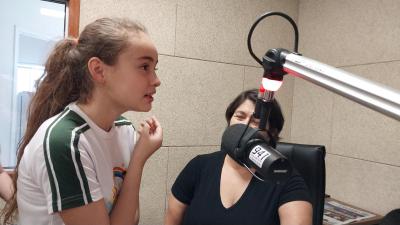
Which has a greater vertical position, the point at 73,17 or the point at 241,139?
the point at 73,17

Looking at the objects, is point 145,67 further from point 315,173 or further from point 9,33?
point 9,33

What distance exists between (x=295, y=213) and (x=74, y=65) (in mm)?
1036

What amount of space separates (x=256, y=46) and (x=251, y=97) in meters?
1.04

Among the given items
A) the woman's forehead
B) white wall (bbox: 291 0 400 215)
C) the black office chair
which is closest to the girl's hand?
the woman's forehead

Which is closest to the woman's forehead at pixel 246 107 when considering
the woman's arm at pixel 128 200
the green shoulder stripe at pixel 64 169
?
the woman's arm at pixel 128 200

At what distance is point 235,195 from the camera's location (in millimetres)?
1476

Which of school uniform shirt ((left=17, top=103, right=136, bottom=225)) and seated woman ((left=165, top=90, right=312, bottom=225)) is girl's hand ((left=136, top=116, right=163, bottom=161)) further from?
seated woman ((left=165, top=90, right=312, bottom=225))

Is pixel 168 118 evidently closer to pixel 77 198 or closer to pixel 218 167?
pixel 218 167

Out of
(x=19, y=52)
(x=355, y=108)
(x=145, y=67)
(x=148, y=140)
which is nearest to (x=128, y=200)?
(x=148, y=140)

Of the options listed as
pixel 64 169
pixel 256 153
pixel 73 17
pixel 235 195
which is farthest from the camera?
pixel 73 17

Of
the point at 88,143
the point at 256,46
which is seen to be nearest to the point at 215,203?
the point at 88,143

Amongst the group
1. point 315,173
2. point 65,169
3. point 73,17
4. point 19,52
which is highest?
point 73,17

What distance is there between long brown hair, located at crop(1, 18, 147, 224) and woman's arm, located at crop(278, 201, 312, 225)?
926 mm

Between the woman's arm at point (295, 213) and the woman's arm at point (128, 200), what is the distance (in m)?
0.66
